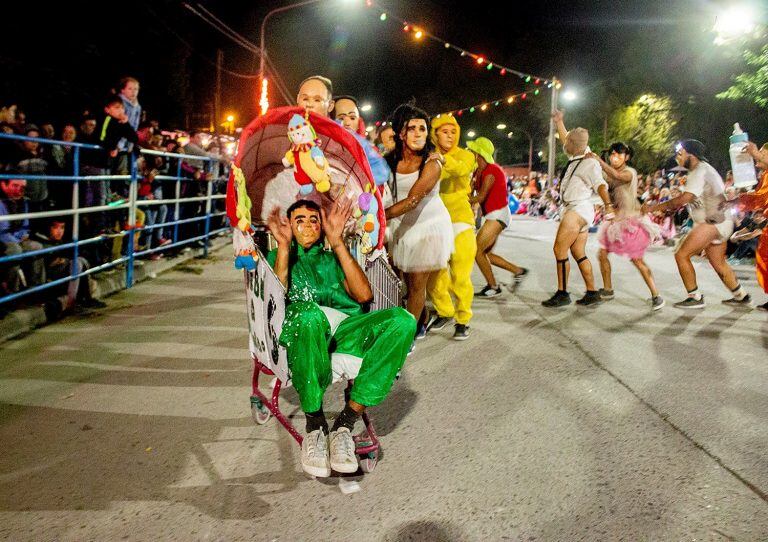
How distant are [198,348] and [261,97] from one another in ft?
66.4

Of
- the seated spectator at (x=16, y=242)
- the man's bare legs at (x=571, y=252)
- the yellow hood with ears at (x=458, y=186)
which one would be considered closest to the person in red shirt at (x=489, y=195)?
the man's bare legs at (x=571, y=252)

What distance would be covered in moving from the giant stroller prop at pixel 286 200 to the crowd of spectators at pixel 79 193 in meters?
3.00

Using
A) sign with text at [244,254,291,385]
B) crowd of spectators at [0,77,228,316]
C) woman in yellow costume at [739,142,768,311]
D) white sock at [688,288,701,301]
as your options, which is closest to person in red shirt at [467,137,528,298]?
white sock at [688,288,701,301]

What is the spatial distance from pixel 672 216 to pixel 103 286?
13026 millimetres

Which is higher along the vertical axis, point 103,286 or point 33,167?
point 33,167

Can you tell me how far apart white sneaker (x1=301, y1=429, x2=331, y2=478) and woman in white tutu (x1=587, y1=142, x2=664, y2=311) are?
5.26 m

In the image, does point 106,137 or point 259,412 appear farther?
point 106,137

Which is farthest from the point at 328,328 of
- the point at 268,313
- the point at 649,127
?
the point at 649,127

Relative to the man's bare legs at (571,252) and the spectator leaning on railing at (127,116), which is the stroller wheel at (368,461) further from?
the spectator leaning on railing at (127,116)

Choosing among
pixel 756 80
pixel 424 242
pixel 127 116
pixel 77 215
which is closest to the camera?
pixel 424 242

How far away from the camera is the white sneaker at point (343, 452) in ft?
9.21

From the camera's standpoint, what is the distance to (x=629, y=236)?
6992 mm

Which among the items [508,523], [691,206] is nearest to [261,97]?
[691,206]

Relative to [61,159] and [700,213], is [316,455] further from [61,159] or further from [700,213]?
[700,213]
